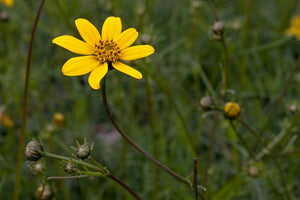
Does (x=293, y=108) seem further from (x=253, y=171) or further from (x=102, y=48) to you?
(x=102, y=48)

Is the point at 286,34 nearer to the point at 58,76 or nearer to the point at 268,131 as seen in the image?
the point at 268,131

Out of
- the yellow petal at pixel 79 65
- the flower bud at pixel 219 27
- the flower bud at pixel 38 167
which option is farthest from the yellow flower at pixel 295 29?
the flower bud at pixel 38 167

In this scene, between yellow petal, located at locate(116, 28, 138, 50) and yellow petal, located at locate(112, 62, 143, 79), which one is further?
yellow petal, located at locate(116, 28, 138, 50)

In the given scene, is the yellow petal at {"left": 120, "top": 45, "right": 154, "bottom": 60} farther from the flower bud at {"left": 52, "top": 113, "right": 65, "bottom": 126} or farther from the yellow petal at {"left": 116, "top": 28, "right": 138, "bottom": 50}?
the flower bud at {"left": 52, "top": 113, "right": 65, "bottom": 126}

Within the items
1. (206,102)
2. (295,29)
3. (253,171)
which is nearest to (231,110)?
(206,102)

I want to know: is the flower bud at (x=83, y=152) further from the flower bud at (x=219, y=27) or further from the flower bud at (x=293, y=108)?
the flower bud at (x=293, y=108)

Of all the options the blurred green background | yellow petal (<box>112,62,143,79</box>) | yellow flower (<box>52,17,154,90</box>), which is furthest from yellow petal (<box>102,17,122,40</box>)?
the blurred green background

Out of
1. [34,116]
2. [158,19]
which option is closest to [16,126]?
[34,116]

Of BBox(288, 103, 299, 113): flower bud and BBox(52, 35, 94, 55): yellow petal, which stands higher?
BBox(52, 35, 94, 55): yellow petal
